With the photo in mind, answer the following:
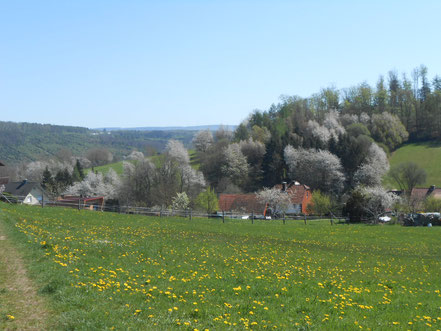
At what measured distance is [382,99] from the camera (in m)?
125

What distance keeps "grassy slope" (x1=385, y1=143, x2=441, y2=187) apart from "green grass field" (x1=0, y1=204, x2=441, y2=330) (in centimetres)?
7649

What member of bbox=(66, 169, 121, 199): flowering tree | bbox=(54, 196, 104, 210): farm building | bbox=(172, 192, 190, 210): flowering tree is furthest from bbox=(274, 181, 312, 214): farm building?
bbox=(66, 169, 121, 199): flowering tree

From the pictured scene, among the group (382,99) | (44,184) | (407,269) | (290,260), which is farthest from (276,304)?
(382,99)

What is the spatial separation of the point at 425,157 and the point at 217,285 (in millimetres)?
101917

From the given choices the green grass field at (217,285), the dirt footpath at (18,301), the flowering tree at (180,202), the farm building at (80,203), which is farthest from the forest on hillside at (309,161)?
the dirt footpath at (18,301)

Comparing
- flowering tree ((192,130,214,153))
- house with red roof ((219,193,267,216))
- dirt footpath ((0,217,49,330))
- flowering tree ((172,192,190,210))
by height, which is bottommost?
house with red roof ((219,193,267,216))

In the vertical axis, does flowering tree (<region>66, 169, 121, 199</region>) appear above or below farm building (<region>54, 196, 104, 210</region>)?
below

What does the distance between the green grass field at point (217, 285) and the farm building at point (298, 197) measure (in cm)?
5936

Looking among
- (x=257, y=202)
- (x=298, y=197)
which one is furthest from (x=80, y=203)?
(x=298, y=197)

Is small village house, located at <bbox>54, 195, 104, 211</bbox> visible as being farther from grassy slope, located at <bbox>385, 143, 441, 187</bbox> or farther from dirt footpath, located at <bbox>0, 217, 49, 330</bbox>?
grassy slope, located at <bbox>385, 143, 441, 187</bbox>

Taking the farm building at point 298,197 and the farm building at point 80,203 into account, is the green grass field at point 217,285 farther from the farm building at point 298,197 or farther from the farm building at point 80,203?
the farm building at point 298,197

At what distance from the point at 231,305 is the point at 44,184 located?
98980mm

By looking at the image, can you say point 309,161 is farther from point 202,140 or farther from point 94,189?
point 202,140

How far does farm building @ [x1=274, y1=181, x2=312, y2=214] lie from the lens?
81450mm
